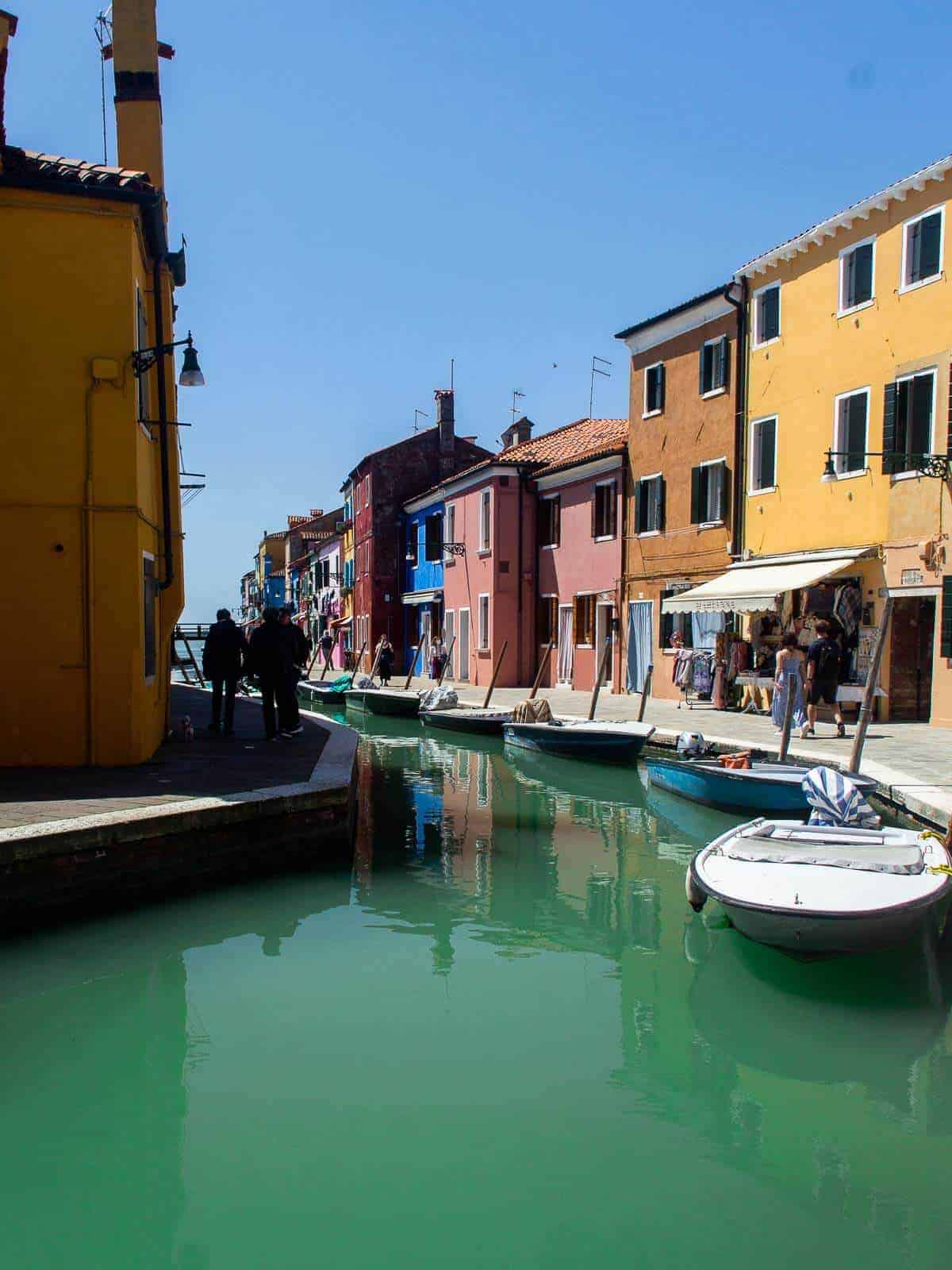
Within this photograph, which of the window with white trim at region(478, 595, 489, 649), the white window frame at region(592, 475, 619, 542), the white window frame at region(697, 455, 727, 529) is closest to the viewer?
the white window frame at region(697, 455, 727, 529)

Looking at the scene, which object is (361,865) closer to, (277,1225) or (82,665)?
(82,665)

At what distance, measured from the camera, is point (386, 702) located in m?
27.0

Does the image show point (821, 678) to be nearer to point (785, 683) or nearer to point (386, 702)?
point (785, 683)

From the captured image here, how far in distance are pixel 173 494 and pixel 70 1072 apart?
964 cm

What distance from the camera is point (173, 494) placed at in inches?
563

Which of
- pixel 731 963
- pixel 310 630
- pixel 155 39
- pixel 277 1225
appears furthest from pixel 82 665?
pixel 310 630

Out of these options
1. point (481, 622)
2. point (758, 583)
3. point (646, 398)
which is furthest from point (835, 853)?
point (481, 622)

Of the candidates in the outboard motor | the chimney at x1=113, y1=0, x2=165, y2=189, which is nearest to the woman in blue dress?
the outboard motor

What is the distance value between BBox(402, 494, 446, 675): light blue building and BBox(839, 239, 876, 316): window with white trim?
59.2ft

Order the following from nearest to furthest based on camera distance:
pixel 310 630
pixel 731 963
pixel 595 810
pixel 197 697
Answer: pixel 731 963
pixel 595 810
pixel 197 697
pixel 310 630

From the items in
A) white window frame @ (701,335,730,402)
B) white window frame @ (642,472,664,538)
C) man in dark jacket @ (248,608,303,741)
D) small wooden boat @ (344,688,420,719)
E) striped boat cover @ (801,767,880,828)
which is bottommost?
small wooden boat @ (344,688,420,719)

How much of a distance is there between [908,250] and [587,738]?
9.37 metres

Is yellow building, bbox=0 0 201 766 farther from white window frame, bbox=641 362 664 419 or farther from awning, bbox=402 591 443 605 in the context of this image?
awning, bbox=402 591 443 605

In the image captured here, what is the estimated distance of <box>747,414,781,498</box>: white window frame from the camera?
68.3 ft
